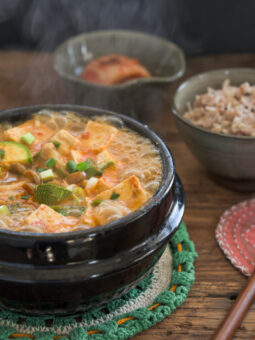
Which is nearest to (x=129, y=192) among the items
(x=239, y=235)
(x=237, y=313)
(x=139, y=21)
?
(x=237, y=313)

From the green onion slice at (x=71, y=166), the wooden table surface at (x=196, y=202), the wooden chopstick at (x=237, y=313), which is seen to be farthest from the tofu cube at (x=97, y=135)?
the wooden chopstick at (x=237, y=313)

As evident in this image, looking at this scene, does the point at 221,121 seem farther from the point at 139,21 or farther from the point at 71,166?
the point at 139,21

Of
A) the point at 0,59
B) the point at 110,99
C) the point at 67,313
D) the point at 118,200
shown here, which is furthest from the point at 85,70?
the point at 67,313

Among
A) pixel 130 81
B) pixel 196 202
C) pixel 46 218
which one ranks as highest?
pixel 46 218

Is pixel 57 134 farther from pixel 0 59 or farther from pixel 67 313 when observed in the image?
pixel 0 59

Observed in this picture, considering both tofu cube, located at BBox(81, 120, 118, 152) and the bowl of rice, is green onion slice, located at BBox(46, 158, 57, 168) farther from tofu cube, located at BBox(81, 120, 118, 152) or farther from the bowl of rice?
the bowl of rice

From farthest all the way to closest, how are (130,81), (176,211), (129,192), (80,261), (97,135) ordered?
(130,81)
(97,135)
(176,211)
(129,192)
(80,261)

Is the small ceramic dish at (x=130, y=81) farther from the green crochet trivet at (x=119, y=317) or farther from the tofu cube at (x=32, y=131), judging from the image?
the green crochet trivet at (x=119, y=317)

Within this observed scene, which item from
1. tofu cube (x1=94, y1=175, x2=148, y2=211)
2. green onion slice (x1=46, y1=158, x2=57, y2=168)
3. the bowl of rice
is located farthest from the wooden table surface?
green onion slice (x1=46, y1=158, x2=57, y2=168)
